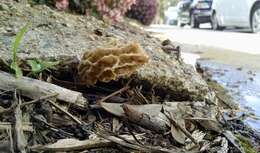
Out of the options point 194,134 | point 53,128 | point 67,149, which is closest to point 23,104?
point 53,128

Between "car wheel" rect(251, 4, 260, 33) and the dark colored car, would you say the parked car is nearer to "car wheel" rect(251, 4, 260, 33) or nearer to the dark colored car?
the dark colored car

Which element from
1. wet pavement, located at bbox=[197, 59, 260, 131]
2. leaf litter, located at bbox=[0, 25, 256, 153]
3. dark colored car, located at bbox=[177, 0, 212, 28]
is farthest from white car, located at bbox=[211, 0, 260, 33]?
leaf litter, located at bbox=[0, 25, 256, 153]

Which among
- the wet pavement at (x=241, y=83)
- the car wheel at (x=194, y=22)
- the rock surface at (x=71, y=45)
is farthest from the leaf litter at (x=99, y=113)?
the car wheel at (x=194, y=22)

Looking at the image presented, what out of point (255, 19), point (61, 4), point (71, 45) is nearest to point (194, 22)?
point (255, 19)

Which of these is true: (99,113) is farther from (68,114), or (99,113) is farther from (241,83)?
(241,83)

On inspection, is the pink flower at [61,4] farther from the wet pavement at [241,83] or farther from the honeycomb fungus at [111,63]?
the honeycomb fungus at [111,63]

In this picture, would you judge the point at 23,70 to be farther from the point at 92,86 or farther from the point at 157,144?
the point at 157,144
